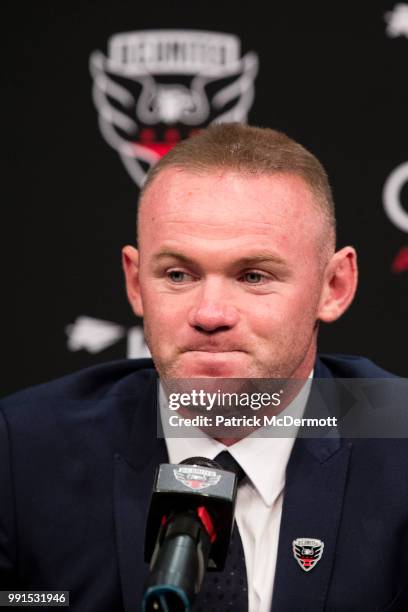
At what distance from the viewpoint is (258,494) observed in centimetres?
164

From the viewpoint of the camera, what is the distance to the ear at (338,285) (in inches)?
69.2

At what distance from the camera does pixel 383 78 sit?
230cm

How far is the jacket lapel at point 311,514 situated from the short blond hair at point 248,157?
1.30 feet

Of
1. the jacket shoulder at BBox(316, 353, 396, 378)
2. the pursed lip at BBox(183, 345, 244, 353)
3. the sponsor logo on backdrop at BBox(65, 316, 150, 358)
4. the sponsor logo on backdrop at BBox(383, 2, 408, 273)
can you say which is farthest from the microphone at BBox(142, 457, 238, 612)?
the sponsor logo on backdrop at BBox(383, 2, 408, 273)

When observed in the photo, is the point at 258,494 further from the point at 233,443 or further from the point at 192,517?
the point at 192,517

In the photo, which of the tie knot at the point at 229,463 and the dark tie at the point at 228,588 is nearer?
the dark tie at the point at 228,588

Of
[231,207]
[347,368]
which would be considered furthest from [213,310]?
[347,368]

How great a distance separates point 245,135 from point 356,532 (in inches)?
29.5

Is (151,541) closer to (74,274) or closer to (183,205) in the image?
(183,205)

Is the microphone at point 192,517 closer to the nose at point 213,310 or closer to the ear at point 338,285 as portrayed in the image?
the nose at point 213,310

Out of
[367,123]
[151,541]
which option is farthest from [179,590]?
[367,123]

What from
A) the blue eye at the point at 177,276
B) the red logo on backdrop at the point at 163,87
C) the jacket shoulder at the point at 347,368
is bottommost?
the jacket shoulder at the point at 347,368

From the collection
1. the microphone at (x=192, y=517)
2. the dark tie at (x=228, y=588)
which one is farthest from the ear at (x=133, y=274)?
the microphone at (x=192, y=517)

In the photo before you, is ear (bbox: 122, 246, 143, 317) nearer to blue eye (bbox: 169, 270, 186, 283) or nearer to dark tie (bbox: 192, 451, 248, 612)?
blue eye (bbox: 169, 270, 186, 283)
